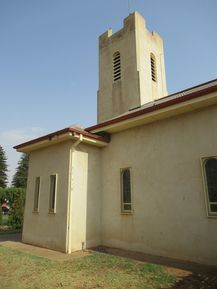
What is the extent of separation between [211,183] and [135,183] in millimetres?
2644

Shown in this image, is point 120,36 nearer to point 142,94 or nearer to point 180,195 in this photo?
point 142,94

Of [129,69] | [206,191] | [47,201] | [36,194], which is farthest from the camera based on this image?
[129,69]

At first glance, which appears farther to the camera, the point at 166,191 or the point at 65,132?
the point at 65,132

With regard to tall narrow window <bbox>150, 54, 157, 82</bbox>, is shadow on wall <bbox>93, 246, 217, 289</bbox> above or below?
below

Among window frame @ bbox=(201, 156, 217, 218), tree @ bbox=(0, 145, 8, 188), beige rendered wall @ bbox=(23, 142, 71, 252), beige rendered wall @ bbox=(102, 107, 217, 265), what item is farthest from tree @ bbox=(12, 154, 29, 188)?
window frame @ bbox=(201, 156, 217, 218)

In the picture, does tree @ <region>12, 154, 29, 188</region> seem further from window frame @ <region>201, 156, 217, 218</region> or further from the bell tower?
window frame @ <region>201, 156, 217, 218</region>

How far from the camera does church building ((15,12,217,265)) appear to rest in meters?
6.33

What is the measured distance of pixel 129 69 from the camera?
47.8 feet

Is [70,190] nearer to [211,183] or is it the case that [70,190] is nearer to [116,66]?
[211,183]

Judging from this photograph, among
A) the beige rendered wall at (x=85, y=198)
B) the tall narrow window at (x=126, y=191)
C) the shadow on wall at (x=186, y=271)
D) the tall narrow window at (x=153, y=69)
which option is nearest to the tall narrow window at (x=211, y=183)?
the shadow on wall at (x=186, y=271)

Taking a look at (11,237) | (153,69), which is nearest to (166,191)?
(11,237)

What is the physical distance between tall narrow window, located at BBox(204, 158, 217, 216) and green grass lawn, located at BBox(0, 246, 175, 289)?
82.6 inches

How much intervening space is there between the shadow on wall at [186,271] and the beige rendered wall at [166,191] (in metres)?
0.31

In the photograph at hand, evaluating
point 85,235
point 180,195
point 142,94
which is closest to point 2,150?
point 142,94
